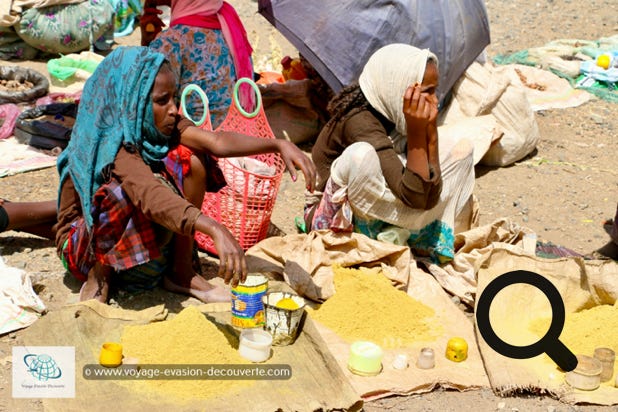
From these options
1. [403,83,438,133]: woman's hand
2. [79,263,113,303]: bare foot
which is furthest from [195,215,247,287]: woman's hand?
[403,83,438,133]: woman's hand

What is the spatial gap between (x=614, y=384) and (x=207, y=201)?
2215 millimetres

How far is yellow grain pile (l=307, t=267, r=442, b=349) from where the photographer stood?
367 centimetres

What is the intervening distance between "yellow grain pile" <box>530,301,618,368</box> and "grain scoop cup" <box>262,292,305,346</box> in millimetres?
1110

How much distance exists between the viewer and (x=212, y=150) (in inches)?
146

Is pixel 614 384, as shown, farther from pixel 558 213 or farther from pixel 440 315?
pixel 558 213

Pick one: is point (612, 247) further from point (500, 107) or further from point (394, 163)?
point (394, 163)

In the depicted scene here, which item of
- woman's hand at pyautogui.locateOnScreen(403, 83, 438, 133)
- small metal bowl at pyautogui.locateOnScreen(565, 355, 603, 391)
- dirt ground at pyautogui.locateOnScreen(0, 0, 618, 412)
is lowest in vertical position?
dirt ground at pyautogui.locateOnScreen(0, 0, 618, 412)

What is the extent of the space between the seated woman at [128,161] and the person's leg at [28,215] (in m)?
0.46

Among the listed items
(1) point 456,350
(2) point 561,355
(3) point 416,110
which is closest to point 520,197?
(3) point 416,110

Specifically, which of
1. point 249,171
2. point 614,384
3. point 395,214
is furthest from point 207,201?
point 614,384

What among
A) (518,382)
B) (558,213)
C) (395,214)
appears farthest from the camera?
(558,213)

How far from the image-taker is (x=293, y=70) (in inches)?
250

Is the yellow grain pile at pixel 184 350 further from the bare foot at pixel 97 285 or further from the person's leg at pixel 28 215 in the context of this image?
the person's leg at pixel 28 215

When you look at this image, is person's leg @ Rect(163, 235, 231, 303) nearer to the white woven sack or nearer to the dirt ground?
the dirt ground
